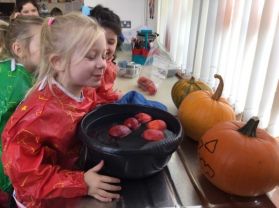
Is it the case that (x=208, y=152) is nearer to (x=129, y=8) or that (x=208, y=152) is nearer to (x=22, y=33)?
(x=22, y=33)

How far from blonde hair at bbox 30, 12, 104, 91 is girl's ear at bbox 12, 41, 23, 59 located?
0.31m

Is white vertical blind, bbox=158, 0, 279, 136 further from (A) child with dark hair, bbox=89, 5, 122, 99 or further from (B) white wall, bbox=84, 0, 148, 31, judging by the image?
(B) white wall, bbox=84, 0, 148, 31

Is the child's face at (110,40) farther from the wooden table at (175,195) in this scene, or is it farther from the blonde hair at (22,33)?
the wooden table at (175,195)

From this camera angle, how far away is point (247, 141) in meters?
0.66

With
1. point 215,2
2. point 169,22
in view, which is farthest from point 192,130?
point 169,22

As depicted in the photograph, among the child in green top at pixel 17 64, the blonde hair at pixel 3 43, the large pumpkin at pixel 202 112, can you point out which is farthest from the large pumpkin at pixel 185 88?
the blonde hair at pixel 3 43

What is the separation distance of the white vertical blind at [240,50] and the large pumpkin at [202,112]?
19 centimetres

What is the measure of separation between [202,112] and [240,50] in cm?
36

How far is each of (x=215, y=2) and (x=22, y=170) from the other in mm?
951

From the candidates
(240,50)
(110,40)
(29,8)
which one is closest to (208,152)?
(240,50)

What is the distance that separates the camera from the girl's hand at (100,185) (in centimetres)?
65

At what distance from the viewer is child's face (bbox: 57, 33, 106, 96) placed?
0.74 meters

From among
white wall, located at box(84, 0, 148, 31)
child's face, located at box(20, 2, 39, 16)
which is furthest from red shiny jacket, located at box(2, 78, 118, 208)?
white wall, located at box(84, 0, 148, 31)

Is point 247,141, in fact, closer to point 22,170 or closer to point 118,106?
point 118,106
